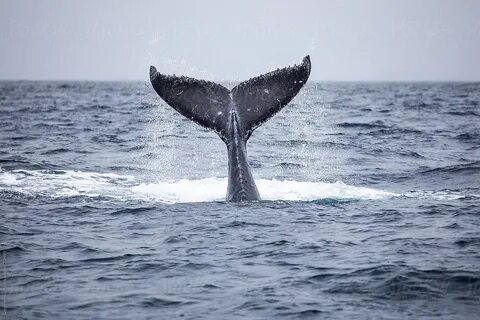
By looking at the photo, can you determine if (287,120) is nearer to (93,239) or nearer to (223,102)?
(223,102)

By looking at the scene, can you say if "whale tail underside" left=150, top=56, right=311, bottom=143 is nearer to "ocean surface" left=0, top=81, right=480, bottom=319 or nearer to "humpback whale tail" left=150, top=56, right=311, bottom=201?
"humpback whale tail" left=150, top=56, right=311, bottom=201

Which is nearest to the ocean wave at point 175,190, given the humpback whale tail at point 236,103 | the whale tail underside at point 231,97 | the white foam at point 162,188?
the white foam at point 162,188

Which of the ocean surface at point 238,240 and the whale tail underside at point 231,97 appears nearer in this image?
the ocean surface at point 238,240

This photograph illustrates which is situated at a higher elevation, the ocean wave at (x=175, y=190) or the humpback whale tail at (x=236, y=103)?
the humpback whale tail at (x=236, y=103)

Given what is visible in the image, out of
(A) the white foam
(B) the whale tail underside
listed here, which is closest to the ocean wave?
(A) the white foam

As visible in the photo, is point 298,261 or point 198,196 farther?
point 198,196

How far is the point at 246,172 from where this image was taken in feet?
36.8

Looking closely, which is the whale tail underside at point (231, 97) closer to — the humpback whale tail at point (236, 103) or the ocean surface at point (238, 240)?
the humpback whale tail at point (236, 103)

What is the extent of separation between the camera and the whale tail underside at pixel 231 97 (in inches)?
438

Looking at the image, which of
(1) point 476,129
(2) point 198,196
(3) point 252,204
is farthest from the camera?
(1) point 476,129

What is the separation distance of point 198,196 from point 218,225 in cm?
241

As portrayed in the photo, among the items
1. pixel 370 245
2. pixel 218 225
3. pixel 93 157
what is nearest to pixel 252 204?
pixel 218 225

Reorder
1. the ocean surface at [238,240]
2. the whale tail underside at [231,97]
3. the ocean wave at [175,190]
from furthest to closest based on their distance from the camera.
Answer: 1. the ocean wave at [175,190]
2. the whale tail underside at [231,97]
3. the ocean surface at [238,240]

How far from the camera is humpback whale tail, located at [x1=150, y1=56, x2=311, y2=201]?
1114cm
